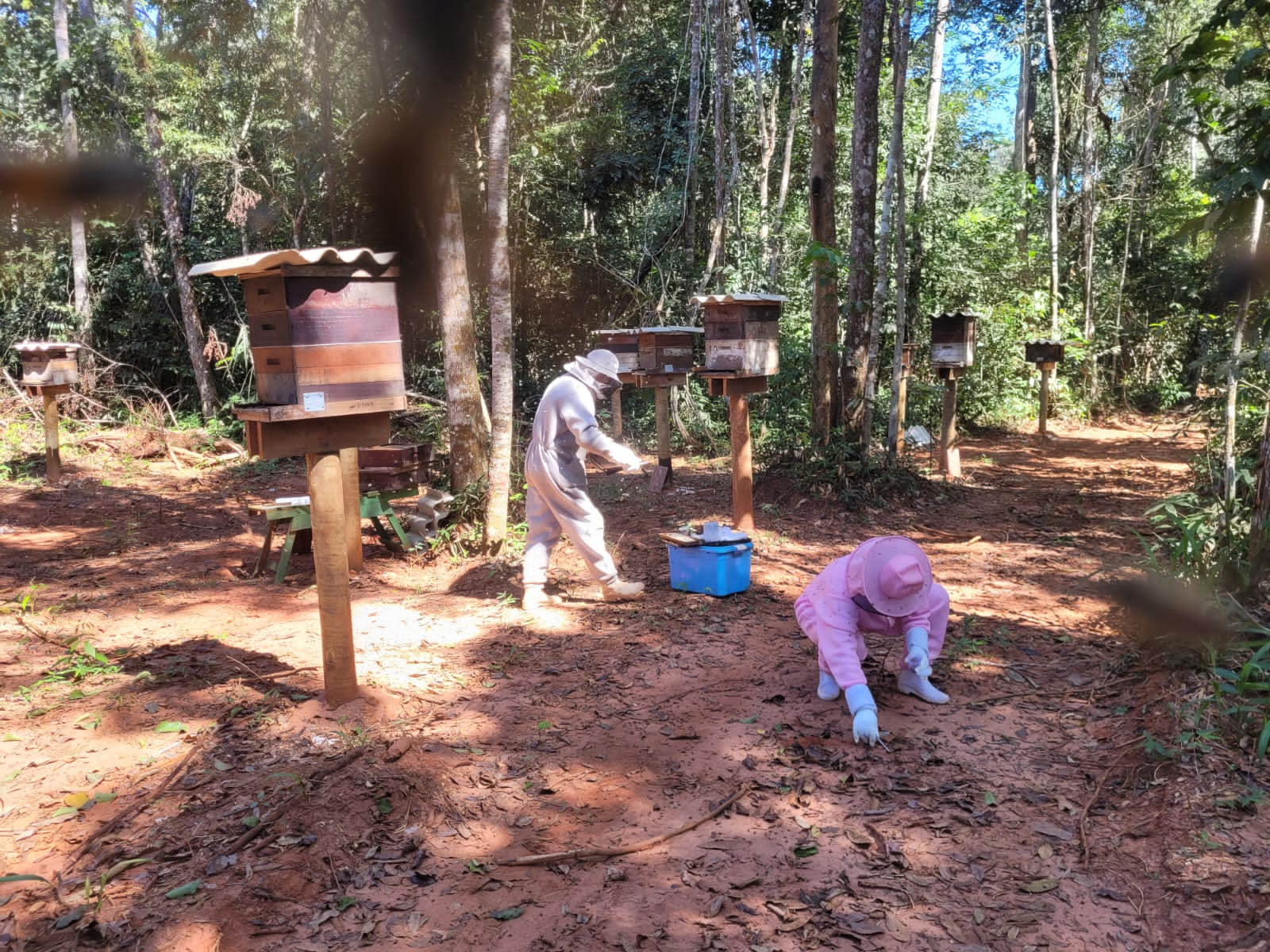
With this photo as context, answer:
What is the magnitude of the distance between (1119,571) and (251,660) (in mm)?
5992

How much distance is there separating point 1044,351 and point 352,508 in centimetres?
1157

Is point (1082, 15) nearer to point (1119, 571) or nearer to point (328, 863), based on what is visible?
point (1119, 571)

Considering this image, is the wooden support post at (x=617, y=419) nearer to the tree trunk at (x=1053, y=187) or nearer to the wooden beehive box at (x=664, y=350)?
the wooden beehive box at (x=664, y=350)

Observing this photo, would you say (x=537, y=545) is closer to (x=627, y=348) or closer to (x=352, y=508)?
(x=352, y=508)

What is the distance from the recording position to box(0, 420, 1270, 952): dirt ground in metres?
3.07

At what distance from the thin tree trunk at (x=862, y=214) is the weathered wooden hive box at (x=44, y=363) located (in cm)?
986

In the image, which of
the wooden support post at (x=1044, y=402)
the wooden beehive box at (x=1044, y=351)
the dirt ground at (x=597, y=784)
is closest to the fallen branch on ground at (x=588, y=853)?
the dirt ground at (x=597, y=784)

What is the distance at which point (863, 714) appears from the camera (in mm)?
4133

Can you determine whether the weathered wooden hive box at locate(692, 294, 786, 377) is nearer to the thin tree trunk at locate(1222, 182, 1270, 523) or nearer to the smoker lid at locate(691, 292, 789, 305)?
the smoker lid at locate(691, 292, 789, 305)

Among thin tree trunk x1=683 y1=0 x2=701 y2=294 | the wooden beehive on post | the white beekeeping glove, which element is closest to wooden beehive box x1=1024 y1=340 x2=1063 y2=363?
thin tree trunk x1=683 y1=0 x2=701 y2=294

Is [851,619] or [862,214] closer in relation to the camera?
[851,619]

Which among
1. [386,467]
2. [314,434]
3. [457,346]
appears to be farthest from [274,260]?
[457,346]

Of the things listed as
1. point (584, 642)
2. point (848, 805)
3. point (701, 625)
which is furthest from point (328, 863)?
point (701, 625)

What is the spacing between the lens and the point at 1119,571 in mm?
6570
